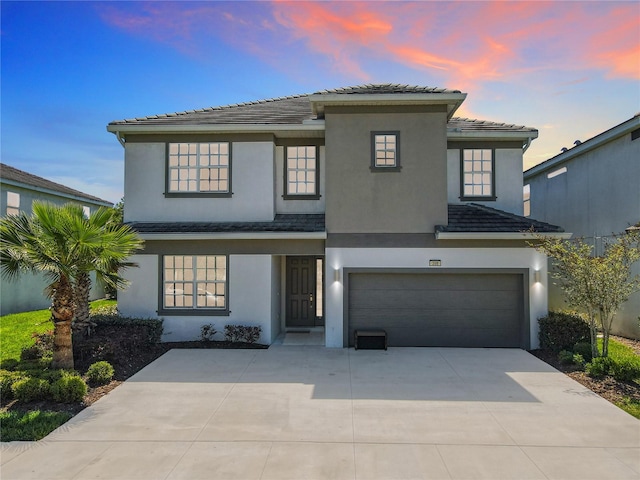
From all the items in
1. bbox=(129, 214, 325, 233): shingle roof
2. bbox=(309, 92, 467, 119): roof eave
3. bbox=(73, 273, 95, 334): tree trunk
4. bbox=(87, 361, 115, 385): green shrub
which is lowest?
bbox=(87, 361, 115, 385): green shrub

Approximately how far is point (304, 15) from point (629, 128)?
400 inches

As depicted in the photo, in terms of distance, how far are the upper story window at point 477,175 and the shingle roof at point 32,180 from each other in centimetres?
1770

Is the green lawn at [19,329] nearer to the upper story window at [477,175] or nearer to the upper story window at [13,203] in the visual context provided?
the upper story window at [13,203]

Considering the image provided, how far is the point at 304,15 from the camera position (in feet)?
34.4

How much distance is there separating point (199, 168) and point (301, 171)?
A: 308cm

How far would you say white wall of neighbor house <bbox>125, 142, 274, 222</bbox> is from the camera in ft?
37.3

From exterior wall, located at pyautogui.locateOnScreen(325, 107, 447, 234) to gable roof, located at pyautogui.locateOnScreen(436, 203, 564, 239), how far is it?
416 millimetres

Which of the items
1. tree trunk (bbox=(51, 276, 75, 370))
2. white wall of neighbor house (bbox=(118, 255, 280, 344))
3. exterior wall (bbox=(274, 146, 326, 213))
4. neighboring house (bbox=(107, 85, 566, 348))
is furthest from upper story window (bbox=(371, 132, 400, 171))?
tree trunk (bbox=(51, 276, 75, 370))

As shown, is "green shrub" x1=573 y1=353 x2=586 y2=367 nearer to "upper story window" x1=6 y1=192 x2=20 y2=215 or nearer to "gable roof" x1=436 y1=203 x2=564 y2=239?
"gable roof" x1=436 y1=203 x2=564 y2=239

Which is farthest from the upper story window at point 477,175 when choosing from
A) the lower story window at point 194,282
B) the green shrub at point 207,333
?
the green shrub at point 207,333

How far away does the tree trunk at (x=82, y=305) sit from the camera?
921 centimetres

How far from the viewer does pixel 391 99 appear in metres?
10.3

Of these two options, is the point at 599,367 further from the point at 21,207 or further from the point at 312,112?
the point at 21,207

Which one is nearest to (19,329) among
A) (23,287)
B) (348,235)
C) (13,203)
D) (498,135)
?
(23,287)
